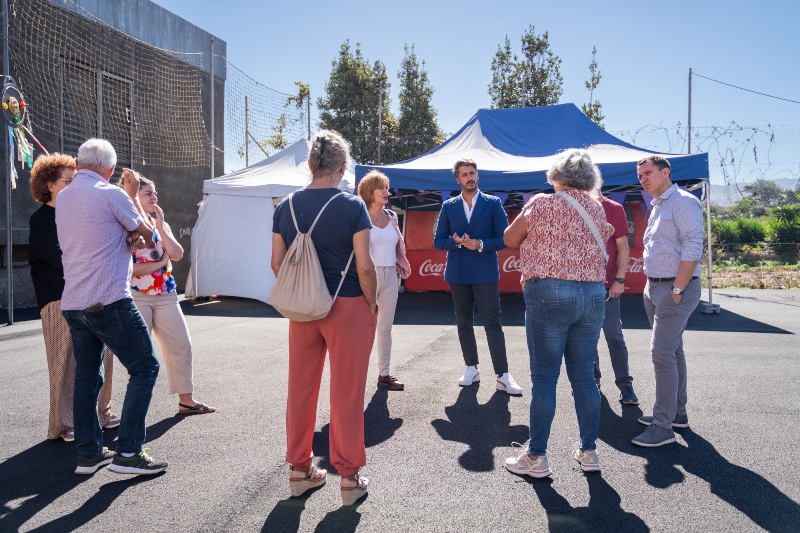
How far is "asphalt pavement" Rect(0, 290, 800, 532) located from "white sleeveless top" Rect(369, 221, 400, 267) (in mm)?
1114

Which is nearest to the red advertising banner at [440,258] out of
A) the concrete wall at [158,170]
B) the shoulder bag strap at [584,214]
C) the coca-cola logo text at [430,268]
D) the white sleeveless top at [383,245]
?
the coca-cola logo text at [430,268]

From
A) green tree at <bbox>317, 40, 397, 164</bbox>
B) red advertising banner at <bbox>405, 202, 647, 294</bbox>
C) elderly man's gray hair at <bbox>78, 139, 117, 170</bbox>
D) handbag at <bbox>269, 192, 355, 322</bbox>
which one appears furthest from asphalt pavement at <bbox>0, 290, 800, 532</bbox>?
green tree at <bbox>317, 40, 397, 164</bbox>

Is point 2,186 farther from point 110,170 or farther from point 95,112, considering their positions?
point 110,170

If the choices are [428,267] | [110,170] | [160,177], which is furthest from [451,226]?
[160,177]

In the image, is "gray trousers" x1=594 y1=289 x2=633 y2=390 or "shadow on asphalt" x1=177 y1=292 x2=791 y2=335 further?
"shadow on asphalt" x1=177 y1=292 x2=791 y2=335

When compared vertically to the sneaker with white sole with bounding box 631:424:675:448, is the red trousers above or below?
above

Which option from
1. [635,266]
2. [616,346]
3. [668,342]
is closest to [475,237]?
[616,346]

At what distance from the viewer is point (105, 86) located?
12.3m

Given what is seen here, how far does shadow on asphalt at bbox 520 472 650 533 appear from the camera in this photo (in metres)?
2.81

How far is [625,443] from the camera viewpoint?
3945 millimetres

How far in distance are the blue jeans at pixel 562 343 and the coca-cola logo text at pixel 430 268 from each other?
33.9 ft

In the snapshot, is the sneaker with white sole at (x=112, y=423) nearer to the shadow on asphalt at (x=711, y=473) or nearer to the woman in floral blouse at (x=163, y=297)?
the woman in floral blouse at (x=163, y=297)

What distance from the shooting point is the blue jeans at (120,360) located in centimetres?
325

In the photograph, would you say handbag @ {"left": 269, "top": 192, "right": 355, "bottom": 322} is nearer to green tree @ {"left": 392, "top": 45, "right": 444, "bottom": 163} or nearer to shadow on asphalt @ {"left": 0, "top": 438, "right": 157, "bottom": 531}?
shadow on asphalt @ {"left": 0, "top": 438, "right": 157, "bottom": 531}
